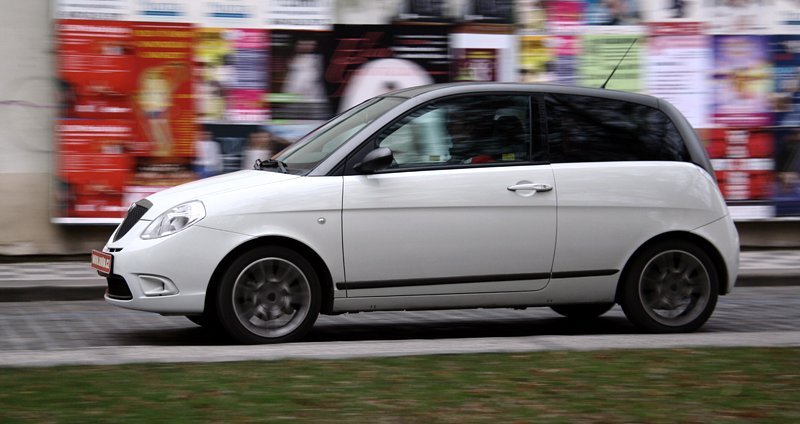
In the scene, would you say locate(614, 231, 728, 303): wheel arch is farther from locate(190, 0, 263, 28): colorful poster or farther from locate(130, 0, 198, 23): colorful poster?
locate(130, 0, 198, 23): colorful poster

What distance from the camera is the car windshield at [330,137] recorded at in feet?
25.1

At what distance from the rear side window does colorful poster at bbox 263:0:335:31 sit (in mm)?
5997

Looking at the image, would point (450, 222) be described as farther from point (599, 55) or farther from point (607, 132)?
point (599, 55)

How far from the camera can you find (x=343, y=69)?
44.8 ft

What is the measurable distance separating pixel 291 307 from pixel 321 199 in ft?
2.22

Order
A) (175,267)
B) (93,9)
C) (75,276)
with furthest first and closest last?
(93,9) → (75,276) → (175,267)

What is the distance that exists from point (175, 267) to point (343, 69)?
22.3 ft

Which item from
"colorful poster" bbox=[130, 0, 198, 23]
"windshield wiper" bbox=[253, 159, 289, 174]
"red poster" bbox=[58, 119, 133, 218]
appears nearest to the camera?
"windshield wiper" bbox=[253, 159, 289, 174]

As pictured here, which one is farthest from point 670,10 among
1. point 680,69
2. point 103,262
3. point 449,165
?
point 103,262

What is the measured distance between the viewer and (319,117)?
13.6 m

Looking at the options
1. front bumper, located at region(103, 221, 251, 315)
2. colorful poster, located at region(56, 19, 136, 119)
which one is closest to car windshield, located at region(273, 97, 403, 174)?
front bumper, located at region(103, 221, 251, 315)

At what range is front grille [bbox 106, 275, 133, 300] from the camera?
731 centimetres

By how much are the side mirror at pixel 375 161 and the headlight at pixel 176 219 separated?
977 millimetres

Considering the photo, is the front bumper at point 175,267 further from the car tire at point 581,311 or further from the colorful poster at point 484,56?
the colorful poster at point 484,56
